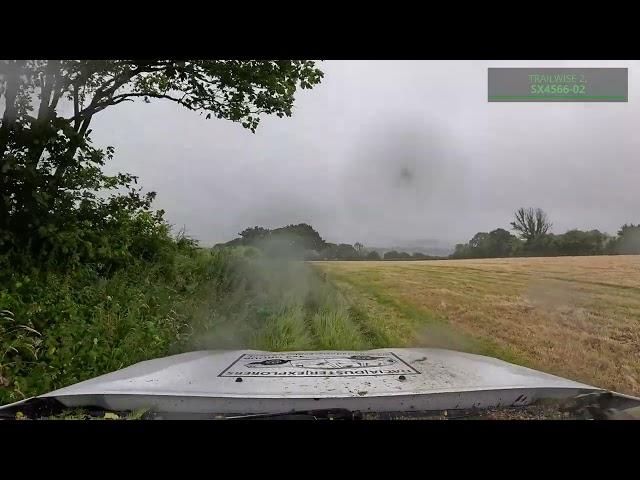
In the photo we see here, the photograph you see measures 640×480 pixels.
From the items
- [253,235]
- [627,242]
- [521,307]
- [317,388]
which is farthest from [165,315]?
[627,242]

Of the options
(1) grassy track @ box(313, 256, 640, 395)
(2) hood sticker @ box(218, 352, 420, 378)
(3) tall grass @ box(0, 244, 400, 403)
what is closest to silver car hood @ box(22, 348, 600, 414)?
(2) hood sticker @ box(218, 352, 420, 378)

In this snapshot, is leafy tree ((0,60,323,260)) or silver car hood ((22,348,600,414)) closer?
silver car hood ((22,348,600,414))

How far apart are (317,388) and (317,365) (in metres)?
0.32

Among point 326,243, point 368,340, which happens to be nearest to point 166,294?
point 326,243

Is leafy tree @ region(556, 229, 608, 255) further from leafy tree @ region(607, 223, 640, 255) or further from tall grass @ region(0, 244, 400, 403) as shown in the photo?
tall grass @ region(0, 244, 400, 403)

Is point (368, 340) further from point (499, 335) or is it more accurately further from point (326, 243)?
point (499, 335)

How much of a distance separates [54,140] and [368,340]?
269 cm

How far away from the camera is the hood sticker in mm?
1647

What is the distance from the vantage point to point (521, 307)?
3.06 m

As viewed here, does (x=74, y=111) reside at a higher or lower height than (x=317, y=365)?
higher

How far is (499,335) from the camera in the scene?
9.93ft

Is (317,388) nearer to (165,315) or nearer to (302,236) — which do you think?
(302,236)

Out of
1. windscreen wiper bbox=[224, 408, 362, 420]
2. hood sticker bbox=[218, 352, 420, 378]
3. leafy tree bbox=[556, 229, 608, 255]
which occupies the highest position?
leafy tree bbox=[556, 229, 608, 255]
